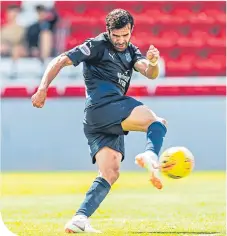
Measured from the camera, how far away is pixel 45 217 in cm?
799

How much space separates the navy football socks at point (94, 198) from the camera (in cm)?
677

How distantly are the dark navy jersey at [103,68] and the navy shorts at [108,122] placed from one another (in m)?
0.07

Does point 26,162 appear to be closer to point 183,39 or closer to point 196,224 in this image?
point 183,39

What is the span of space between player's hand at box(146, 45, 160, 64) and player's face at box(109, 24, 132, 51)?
0.80ft

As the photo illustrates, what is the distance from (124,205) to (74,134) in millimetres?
6840

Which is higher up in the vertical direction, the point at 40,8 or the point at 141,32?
the point at 40,8

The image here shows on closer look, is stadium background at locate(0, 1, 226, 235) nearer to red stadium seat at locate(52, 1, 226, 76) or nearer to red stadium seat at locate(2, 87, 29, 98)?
red stadium seat at locate(2, 87, 29, 98)

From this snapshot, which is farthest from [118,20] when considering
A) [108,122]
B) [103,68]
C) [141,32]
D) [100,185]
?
[141,32]

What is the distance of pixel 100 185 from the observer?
6871 mm

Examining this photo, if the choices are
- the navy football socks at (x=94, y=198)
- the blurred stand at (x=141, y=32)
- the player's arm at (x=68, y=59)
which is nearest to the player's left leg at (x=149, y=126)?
the navy football socks at (x=94, y=198)

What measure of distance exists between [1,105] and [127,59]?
371 inches

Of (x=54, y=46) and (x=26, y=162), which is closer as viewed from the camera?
(x=26, y=162)

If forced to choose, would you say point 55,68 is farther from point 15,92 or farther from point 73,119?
point 15,92

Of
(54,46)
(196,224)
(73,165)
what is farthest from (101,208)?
(54,46)
